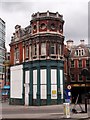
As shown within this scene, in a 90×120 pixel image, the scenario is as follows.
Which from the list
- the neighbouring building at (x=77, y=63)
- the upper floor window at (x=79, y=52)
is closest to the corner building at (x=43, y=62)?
the neighbouring building at (x=77, y=63)

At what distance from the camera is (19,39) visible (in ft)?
154

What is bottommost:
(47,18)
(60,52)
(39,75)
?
(39,75)

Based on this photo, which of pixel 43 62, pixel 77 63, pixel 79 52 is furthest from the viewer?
pixel 79 52

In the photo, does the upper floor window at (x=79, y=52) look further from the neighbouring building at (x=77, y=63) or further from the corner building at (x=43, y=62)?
the corner building at (x=43, y=62)

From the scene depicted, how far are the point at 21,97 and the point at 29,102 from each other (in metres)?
2.31

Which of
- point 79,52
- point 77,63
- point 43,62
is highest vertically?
point 79,52

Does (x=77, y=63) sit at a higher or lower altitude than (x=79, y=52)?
lower

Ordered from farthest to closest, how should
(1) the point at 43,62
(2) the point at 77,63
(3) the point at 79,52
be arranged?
(3) the point at 79,52, (2) the point at 77,63, (1) the point at 43,62

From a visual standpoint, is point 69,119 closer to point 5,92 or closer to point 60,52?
point 60,52

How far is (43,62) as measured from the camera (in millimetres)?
41719

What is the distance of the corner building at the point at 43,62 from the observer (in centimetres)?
4128

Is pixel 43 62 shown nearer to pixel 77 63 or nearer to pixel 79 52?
pixel 77 63

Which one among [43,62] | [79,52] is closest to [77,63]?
[79,52]

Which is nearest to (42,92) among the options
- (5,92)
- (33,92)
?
(33,92)
